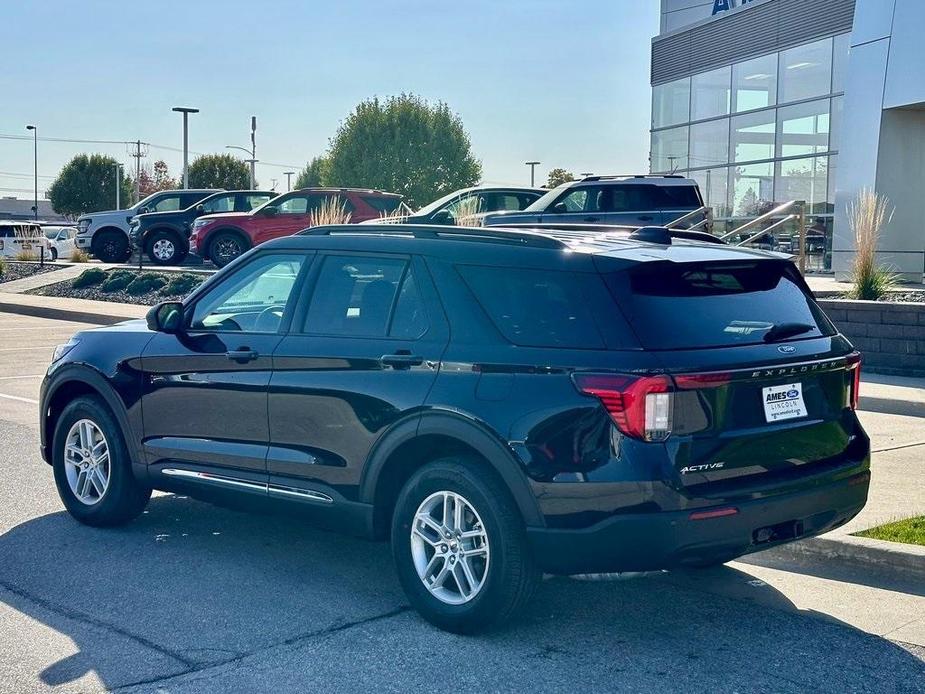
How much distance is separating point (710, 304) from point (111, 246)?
2795 centimetres

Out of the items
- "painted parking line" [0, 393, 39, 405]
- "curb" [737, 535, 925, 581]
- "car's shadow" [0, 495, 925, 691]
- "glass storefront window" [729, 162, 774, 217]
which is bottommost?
"painted parking line" [0, 393, 39, 405]

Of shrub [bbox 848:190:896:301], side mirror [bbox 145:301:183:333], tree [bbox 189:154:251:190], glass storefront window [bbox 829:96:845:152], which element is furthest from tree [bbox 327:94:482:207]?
side mirror [bbox 145:301:183:333]

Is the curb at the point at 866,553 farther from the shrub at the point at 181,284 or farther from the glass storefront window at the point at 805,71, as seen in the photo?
the glass storefront window at the point at 805,71

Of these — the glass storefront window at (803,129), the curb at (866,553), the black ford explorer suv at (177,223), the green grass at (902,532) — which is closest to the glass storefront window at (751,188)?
the glass storefront window at (803,129)

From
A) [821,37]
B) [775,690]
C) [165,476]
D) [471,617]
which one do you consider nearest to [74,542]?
[165,476]

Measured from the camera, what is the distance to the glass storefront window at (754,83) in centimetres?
3058

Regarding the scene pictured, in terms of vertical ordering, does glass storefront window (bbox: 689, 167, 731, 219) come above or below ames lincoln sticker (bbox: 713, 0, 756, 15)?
below

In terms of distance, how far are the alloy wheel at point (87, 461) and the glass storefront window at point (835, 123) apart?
81.1 feet

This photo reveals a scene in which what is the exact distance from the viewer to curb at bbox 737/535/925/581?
5.98m

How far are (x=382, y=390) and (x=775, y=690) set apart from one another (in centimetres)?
207

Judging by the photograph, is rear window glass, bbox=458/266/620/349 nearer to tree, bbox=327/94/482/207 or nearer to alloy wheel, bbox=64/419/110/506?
alloy wheel, bbox=64/419/110/506

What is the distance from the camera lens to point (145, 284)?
966 inches

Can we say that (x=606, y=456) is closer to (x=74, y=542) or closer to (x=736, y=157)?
(x=74, y=542)

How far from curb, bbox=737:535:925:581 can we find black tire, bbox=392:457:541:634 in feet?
5.34
